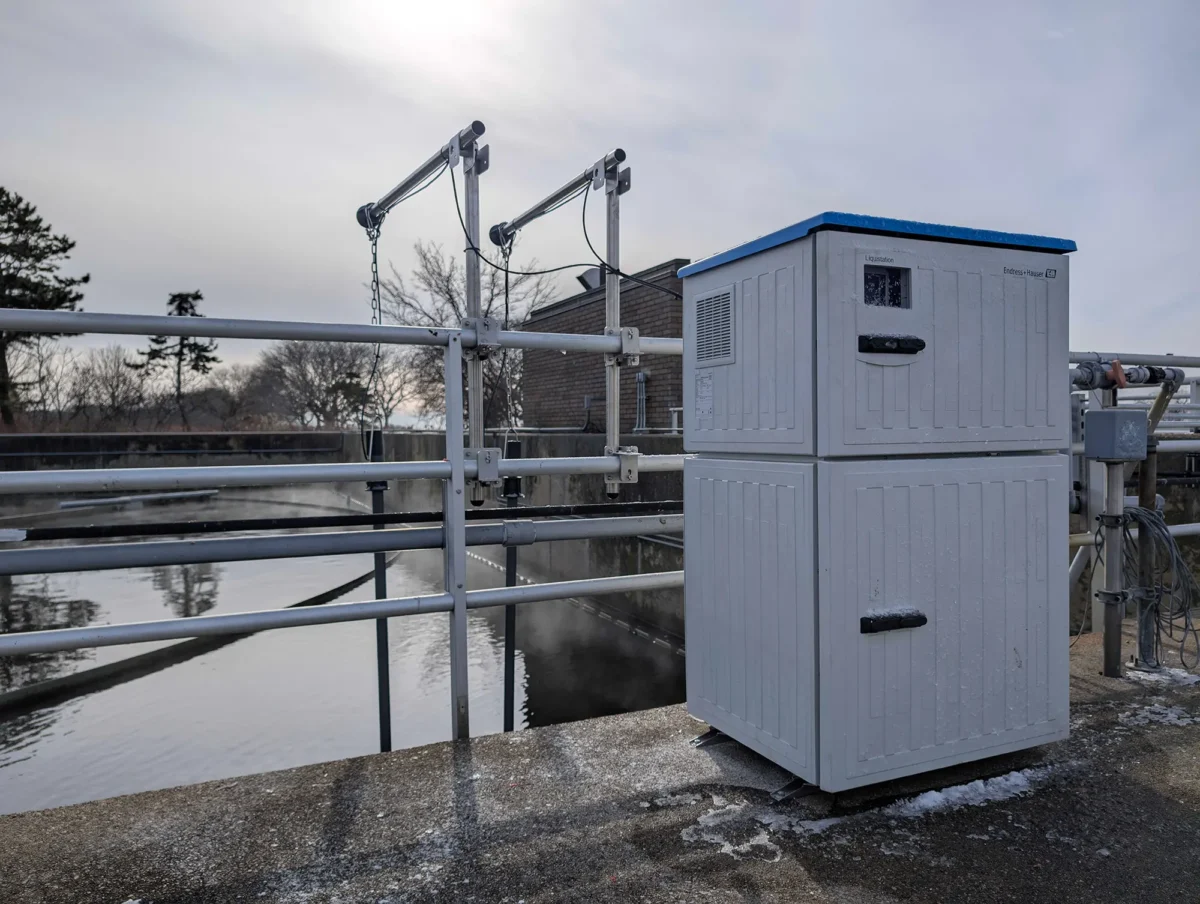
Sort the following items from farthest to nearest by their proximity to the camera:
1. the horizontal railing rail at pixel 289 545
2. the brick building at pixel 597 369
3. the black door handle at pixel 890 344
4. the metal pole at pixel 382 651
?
1. the brick building at pixel 597 369
2. the metal pole at pixel 382 651
3. the horizontal railing rail at pixel 289 545
4. the black door handle at pixel 890 344

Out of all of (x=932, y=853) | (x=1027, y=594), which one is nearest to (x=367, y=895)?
(x=932, y=853)

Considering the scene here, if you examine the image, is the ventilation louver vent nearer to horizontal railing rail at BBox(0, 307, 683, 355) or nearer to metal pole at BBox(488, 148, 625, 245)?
horizontal railing rail at BBox(0, 307, 683, 355)

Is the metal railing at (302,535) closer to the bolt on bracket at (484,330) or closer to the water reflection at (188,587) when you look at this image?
the bolt on bracket at (484,330)

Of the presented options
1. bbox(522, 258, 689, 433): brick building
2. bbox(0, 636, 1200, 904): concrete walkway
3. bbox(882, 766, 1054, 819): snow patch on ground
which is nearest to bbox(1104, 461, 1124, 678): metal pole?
bbox(0, 636, 1200, 904): concrete walkway

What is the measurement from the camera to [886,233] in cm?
206

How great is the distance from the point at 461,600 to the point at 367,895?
0.96 m

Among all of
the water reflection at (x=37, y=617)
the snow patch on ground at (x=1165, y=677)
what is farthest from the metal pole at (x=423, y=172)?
the water reflection at (x=37, y=617)

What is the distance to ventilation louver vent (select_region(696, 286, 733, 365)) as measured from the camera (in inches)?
91.4

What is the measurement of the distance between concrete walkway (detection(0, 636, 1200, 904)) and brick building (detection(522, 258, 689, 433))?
8.26 meters

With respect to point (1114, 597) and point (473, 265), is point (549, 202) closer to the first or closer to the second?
point (473, 265)

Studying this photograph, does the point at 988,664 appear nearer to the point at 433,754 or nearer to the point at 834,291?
the point at 834,291

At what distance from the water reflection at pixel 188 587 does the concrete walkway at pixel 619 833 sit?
301 inches

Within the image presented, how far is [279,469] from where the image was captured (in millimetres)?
2172

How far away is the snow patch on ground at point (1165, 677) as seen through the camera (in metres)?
3.02
